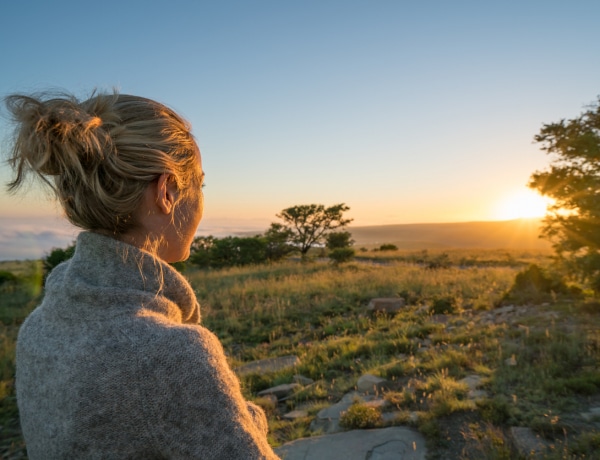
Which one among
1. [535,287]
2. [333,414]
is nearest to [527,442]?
[333,414]

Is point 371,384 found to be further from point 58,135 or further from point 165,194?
point 58,135

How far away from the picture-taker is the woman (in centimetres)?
96

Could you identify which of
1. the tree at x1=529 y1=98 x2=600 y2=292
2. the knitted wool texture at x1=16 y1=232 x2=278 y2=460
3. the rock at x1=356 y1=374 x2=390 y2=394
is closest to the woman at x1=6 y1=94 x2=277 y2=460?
→ the knitted wool texture at x1=16 y1=232 x2=278 y2=460

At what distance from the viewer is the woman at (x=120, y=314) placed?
0.96 metres

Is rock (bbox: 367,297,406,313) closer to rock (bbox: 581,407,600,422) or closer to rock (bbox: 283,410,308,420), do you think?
rock (bbox: 283,410,308,420)

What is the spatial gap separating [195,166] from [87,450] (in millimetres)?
830

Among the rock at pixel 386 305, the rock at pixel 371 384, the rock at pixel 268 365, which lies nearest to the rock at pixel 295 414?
the rock at pixel 371 384

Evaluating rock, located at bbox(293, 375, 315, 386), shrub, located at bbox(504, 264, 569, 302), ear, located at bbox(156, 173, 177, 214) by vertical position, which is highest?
ear, located at bbox(156, 173, 177, 214)

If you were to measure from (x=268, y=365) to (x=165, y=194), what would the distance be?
5.69m

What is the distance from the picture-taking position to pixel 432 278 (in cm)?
1338

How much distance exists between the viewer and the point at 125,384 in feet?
3.12

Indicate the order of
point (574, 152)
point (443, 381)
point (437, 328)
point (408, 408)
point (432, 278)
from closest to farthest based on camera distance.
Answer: point (408, 408)
point (443, 381)
point (574, 152)
point (437, 328)
point (432, 278)

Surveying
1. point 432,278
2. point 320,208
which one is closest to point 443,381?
point 432,278

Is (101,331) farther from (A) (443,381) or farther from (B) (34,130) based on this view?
(A) (443,381)
